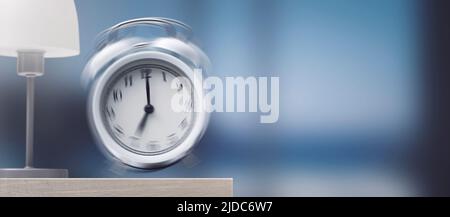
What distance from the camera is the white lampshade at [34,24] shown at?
1425mm

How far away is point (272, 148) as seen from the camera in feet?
5.37

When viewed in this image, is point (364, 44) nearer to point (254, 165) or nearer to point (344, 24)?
point (344, 24)

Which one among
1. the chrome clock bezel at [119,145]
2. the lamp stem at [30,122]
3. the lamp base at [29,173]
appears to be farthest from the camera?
the chrome clock bezel at [119,145]

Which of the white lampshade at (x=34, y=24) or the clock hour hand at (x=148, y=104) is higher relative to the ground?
the white lampshade at (x=34, y=24)

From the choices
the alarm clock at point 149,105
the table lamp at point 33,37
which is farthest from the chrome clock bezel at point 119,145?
the table lamp at point 33,37

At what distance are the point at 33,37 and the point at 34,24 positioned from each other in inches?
1.2

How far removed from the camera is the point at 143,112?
1645 mm

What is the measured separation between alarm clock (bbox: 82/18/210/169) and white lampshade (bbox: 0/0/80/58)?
0.20 meters

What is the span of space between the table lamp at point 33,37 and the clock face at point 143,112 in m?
0.16

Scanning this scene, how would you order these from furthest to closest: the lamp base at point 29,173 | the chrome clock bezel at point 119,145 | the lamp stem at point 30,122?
the chrome clock bezel at point 119,145 → the lamp stem at point 30,122 → the lamp base at point 29,173

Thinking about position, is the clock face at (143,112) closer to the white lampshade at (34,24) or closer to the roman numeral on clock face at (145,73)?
the roman numeral on clock face at (145,73)

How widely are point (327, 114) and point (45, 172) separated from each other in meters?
0.71

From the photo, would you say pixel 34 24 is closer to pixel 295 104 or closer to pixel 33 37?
pixel 33 37

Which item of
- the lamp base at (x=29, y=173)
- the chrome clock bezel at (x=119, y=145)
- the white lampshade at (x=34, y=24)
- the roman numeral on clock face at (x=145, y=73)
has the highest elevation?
the white lampshade at (x=34, y=24)
